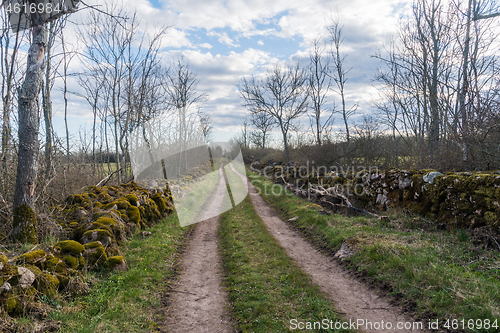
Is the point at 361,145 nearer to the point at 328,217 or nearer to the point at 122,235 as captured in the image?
the point at 328,217

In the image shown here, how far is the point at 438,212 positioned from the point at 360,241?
2405mm

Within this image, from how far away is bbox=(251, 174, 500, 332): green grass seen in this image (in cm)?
357

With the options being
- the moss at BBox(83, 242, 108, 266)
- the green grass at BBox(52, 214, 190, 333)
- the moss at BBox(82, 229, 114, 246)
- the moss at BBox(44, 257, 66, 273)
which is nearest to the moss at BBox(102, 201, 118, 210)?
the green grass at BBox(52, 214, 190, 333)

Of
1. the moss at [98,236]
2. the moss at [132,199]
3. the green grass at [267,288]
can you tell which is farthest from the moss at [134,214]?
the green grass at [267,288]

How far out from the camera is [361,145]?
1571 centimetres

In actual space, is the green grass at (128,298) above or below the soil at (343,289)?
above

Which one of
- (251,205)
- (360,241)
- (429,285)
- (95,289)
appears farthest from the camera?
(251,205)

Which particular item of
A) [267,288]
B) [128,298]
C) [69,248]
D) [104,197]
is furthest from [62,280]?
[104,197]

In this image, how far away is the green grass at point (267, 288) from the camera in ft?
12.5

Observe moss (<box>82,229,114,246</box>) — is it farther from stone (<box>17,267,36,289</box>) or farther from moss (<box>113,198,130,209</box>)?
moss (<box>113,198,130,209</box>)

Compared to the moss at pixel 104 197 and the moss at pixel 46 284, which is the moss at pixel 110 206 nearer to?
the moss at pixel 104 197

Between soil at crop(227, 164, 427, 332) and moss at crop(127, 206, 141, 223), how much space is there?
434 cm

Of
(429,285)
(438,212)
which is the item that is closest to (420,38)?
(438,212)

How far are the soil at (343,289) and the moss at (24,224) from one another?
217 inches
